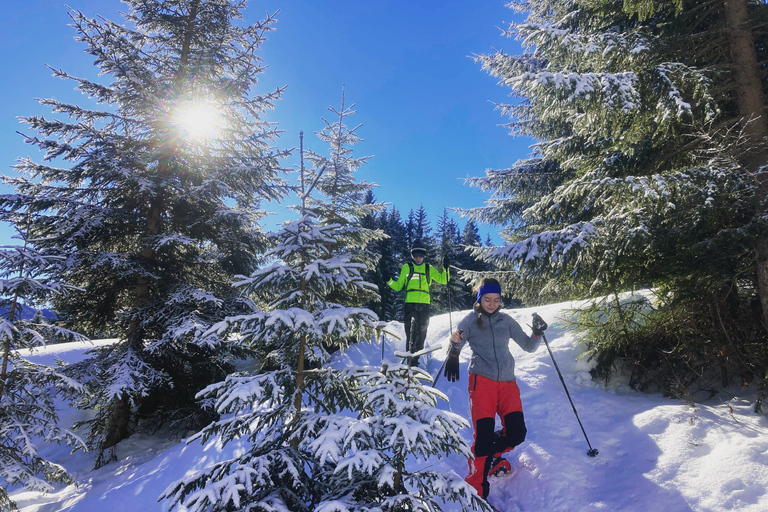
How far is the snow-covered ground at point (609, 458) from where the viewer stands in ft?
11.1

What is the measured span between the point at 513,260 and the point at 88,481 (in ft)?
31.6

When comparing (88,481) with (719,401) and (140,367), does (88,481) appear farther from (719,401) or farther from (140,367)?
(719,401)

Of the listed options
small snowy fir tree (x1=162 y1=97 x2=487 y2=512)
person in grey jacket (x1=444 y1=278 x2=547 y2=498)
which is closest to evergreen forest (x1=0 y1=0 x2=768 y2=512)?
small snowy fir tree (x1=162 y1=97 x2=487 y2=512)

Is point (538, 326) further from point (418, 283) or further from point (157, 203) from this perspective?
point (157, 203)

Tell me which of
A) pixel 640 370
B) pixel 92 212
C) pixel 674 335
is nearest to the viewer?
pixel 674 335

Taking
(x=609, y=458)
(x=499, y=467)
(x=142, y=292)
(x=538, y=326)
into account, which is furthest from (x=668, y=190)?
(x=142, y=292)

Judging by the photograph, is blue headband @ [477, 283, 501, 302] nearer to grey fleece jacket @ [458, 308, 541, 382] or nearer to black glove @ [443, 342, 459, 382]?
grey fleece jacket @ [458, 308, 541, 382]

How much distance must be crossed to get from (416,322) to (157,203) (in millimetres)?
7651

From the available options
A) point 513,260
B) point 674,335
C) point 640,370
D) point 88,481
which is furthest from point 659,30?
point 88,481

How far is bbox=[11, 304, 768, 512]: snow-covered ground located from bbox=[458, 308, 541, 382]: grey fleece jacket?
938mm

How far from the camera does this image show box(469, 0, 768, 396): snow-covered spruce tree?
453cm

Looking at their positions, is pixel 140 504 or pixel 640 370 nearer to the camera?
pixel 140 504

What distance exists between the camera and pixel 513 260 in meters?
5.38

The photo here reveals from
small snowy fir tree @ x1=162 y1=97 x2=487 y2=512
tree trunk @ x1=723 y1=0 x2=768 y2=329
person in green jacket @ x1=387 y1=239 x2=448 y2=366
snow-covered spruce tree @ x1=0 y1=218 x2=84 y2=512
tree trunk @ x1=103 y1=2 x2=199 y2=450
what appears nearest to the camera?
small snowy fir tree @ x1=162 y1=97 x2=487 y2=512
